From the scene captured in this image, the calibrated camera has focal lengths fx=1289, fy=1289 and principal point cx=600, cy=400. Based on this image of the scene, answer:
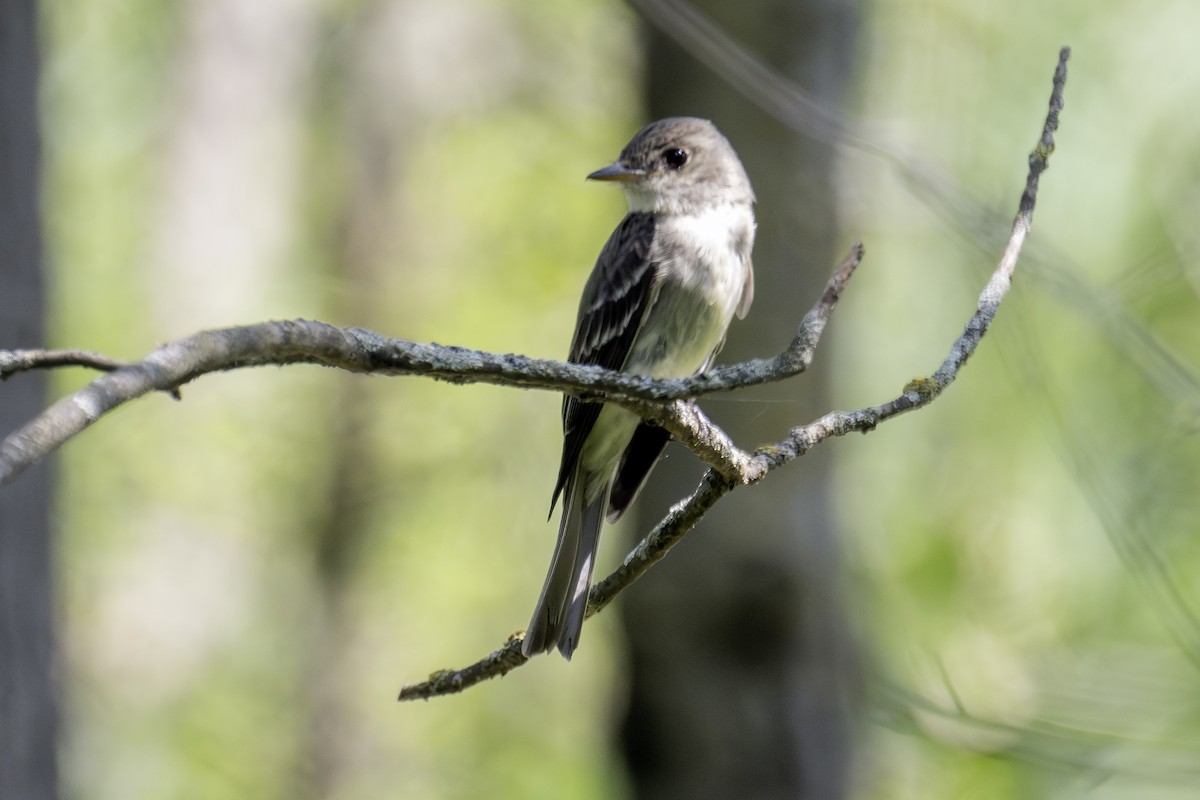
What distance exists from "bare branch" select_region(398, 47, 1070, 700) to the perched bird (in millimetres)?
1241

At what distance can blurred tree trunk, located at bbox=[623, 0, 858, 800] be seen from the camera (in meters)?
5.72

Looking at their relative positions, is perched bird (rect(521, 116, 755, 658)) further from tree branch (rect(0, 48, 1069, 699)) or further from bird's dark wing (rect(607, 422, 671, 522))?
tree branch (rect(0, 48, 1069, 699))

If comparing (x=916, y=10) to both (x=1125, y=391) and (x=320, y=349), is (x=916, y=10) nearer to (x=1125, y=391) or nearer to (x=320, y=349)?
(x=1125, y=391)

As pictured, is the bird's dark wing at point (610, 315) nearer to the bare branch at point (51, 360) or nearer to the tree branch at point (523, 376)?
the tree branch at point (523, 376)

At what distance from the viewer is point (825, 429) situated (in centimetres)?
260

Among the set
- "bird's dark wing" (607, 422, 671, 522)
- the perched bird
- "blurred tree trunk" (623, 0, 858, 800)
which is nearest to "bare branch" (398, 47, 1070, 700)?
the perched bird

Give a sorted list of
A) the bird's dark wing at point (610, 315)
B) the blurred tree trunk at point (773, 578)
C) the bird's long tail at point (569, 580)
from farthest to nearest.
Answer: the blurred tree trunk at point (773, 578) → the bird's dark wing at point (610, 315) → the bird's long tail at point (569, 580)

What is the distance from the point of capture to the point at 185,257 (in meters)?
11.8

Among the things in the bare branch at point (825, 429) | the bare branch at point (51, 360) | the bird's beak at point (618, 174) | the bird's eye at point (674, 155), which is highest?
the bird's eye at point (674, 155)

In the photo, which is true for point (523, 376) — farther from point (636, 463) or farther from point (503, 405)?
point (503, 405)

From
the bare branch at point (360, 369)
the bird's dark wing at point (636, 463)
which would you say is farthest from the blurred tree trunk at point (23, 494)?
the bare branch at point (360, 369)

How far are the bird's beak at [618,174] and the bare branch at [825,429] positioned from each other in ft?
6.22

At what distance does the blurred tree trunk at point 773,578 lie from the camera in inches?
225

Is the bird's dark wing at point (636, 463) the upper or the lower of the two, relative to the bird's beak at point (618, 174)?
lower
